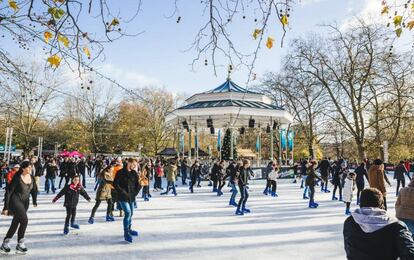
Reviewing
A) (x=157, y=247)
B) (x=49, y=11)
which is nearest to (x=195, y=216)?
(x=157, y=247)

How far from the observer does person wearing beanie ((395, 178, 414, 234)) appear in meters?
4.39

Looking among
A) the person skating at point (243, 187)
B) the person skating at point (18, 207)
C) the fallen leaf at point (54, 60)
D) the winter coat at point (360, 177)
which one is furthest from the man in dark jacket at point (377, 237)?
the winter coat at point (360, 177)

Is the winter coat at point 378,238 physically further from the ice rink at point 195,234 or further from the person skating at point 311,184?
the person skating at point 311,184

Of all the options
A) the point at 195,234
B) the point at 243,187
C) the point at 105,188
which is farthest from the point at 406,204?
the point at 105,188

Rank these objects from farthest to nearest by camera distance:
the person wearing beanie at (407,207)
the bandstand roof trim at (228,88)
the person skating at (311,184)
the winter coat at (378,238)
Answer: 1. the bandstand roof trim at (228,88)
2. the person skating at (311,184)
3. the person wearing beanie at (407,207)
4. the winter coat at (378,238)

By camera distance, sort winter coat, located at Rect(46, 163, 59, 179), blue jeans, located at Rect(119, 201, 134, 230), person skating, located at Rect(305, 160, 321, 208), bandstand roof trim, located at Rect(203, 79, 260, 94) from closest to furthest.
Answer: blue jeans, located at Rect(119, 201, 134, 230) < person skating, located at Rect(305, 160, 321, 208) < winter coat, located at Rect(46, 163, 59, 179) < bandstand roof trim, located at Rect(203, 79, 260, 94)

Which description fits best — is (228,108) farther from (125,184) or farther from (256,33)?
(256,33)

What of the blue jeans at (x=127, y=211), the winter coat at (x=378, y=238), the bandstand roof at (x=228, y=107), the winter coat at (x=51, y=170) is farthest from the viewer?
the bandstand roof at (x=228, y=107)

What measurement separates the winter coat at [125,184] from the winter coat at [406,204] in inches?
174

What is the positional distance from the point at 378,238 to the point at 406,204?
96.0 inches

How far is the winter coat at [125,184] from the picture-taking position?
6.46m

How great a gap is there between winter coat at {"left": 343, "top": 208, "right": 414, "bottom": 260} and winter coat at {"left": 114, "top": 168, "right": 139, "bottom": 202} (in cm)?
467

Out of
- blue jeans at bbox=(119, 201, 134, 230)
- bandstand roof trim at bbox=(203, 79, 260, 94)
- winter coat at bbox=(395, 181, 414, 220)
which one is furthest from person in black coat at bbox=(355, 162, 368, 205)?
bandstand roof trim at bbox=(203, 79, 260, 94)

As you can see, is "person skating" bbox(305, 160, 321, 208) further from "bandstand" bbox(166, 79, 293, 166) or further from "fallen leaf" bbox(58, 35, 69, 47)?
"fallen leaf" bbox(58, 35, 69, 47)
